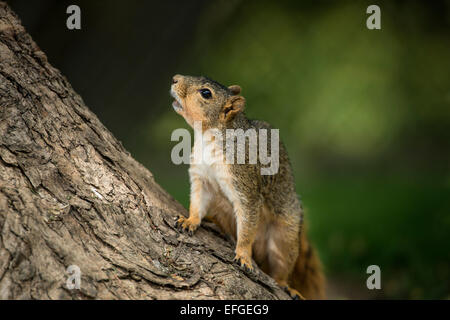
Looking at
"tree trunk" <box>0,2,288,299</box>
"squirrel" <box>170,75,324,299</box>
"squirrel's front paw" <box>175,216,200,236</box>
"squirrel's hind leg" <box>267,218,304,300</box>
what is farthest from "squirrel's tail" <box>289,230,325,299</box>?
"squirrel's front paw" <box>175,216,200,236</box>

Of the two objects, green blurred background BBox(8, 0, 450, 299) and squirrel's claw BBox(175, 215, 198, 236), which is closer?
squirrel's claw BBox(175, 215, 198, 236)

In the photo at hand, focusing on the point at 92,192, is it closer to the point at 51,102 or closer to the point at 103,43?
the point at 51,102

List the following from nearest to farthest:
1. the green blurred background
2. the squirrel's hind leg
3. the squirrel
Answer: the squirrel < the squirrel's hind leg < the green blurred background

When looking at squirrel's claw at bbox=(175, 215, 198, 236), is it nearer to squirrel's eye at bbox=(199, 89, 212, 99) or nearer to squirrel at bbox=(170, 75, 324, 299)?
squirrel at bbox=(170, 75, 324, 299)

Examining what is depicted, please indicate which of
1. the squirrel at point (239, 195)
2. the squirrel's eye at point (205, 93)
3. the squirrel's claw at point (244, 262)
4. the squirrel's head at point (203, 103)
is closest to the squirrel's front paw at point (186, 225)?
the squirrel at point (239, 195)

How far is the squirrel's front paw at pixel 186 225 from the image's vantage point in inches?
65.1

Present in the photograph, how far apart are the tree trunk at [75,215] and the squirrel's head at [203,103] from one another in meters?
0.32

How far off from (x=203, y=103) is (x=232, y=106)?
122 millimetres

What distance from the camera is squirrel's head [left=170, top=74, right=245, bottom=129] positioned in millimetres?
1826

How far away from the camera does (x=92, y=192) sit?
1475 mm

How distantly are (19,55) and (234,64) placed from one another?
7.44ft

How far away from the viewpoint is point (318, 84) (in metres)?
3.87

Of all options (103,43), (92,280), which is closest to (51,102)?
(92,280)

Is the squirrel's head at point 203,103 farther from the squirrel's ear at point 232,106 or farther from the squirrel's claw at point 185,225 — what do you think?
the squirrel's claw at point 185,225
